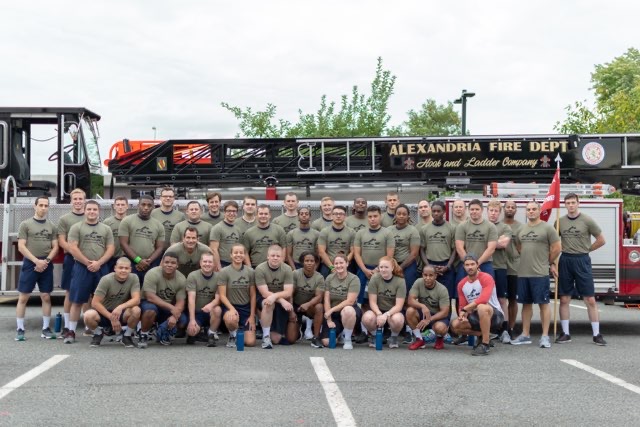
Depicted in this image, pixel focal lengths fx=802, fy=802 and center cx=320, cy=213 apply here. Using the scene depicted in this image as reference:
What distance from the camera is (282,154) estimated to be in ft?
46.3

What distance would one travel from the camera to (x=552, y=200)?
39.1ft

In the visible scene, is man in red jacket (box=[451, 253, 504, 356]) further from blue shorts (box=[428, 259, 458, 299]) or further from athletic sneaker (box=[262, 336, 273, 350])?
athletic sneaker (box=[262, 336, 273, 350])

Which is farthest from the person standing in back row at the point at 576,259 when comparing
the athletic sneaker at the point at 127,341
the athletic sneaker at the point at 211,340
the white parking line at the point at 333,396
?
the athletic sneaker at the point at 127,341

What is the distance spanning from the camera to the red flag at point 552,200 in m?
11.8

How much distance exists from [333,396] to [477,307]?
371cm

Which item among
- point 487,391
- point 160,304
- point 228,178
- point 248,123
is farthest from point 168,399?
point 248,123

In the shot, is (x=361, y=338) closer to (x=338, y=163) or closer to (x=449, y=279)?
(x=449, y=279)

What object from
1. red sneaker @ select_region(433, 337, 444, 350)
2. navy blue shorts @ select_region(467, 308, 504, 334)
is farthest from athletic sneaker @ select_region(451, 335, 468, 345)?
navy blue shorts @ select_region(467, 308, 504, 334)

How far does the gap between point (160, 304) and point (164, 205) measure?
1847mm

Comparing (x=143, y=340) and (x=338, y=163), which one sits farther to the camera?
(x=338, y=163)

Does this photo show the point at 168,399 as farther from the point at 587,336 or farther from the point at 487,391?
the point at 587,336

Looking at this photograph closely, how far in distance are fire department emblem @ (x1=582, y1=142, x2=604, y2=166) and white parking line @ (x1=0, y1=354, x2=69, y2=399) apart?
914cm

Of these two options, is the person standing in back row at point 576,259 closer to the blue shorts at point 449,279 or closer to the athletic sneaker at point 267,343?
the blue shorts at point 449,279

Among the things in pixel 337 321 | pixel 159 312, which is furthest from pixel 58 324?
pixel 337 321
